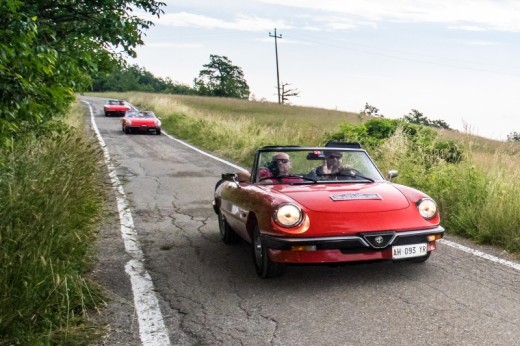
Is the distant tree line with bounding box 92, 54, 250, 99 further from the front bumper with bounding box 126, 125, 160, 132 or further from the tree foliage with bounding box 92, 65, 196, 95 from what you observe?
the front bumper with bounding box 126, 125, 160, 132

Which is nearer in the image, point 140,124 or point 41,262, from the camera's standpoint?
point 41,262

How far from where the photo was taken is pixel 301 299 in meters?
4.55

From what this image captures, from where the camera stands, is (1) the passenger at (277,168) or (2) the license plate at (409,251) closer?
(2) the license plate at (409,251)

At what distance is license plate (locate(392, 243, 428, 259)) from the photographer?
4.80 m

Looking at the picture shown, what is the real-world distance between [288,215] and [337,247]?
51 cm

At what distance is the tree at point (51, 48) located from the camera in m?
4.18

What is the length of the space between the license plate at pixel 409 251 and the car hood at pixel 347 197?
14.5 inches

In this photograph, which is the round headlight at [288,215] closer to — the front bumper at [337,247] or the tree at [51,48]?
the front bumper at [337,247]

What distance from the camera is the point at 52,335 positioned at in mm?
3594

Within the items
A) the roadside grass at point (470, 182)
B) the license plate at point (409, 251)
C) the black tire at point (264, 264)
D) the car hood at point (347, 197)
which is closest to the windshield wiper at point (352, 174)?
the car hood at point (347, 197)

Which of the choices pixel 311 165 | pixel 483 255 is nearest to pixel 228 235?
pixel 311 165

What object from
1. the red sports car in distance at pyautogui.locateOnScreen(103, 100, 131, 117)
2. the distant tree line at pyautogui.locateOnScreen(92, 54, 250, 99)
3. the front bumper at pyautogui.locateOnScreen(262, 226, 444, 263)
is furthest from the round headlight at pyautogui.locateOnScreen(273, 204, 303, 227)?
the distant tree line at pyautogui.locateOnScreen(92, 54, 250, 99)

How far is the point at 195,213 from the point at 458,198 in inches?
157

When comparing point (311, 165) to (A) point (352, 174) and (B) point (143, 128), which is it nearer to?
(A) point (352, 174)
